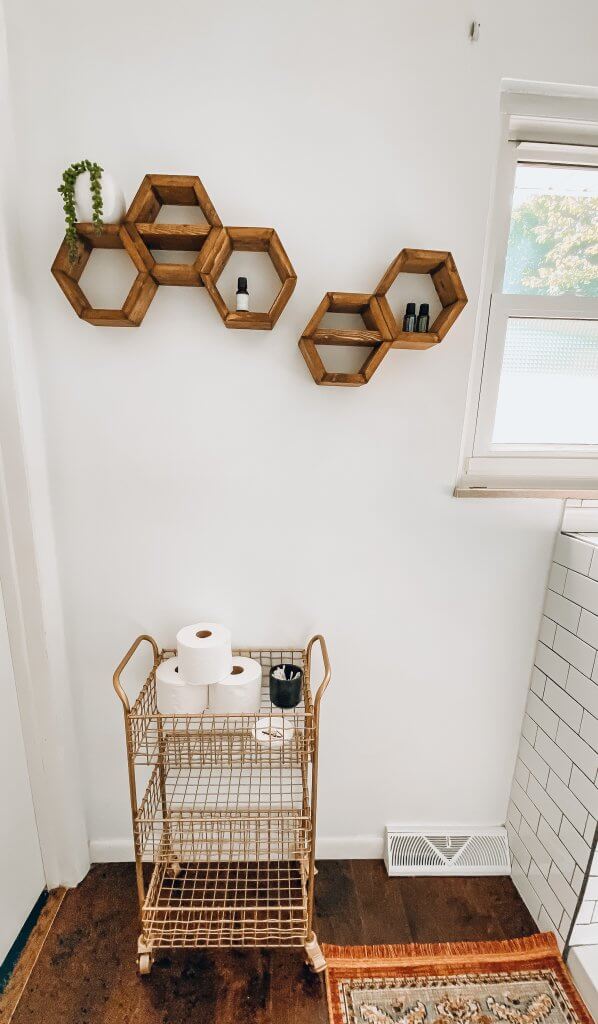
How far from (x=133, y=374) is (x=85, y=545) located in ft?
1.54

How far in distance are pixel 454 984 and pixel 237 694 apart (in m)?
0.91

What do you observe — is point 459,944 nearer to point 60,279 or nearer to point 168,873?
point 168,873

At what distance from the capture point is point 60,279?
1036 millimetres

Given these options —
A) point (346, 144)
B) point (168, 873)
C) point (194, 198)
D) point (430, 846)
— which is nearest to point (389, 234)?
point (346, 144)

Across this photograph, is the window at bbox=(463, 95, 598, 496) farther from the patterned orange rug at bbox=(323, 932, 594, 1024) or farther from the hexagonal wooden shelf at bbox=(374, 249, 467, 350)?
the patterned orange rug at bbox=(323, 932, 594, 1024)

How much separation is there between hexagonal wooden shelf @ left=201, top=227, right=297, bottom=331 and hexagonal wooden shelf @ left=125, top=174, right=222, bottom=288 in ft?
0.08

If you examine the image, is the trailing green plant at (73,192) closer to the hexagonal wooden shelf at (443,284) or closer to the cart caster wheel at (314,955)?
the hexagonal wooden shelf at (443,284)

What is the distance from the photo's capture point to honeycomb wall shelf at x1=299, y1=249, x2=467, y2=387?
3.58 feet

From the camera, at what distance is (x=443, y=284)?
3.74 ft

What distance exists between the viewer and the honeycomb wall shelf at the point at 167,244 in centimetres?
104

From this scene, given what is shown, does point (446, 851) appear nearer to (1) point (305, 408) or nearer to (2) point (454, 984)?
(2) point (454, 984)

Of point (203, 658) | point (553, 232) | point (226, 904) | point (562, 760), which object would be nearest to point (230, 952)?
point (226, 904)

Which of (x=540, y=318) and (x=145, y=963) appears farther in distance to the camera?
(x=540, y=318)

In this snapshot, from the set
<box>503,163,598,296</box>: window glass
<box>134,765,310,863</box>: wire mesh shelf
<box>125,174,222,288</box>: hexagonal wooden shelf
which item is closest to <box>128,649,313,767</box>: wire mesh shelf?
<box>134,765,310,863</box>: wire mesh shelf
